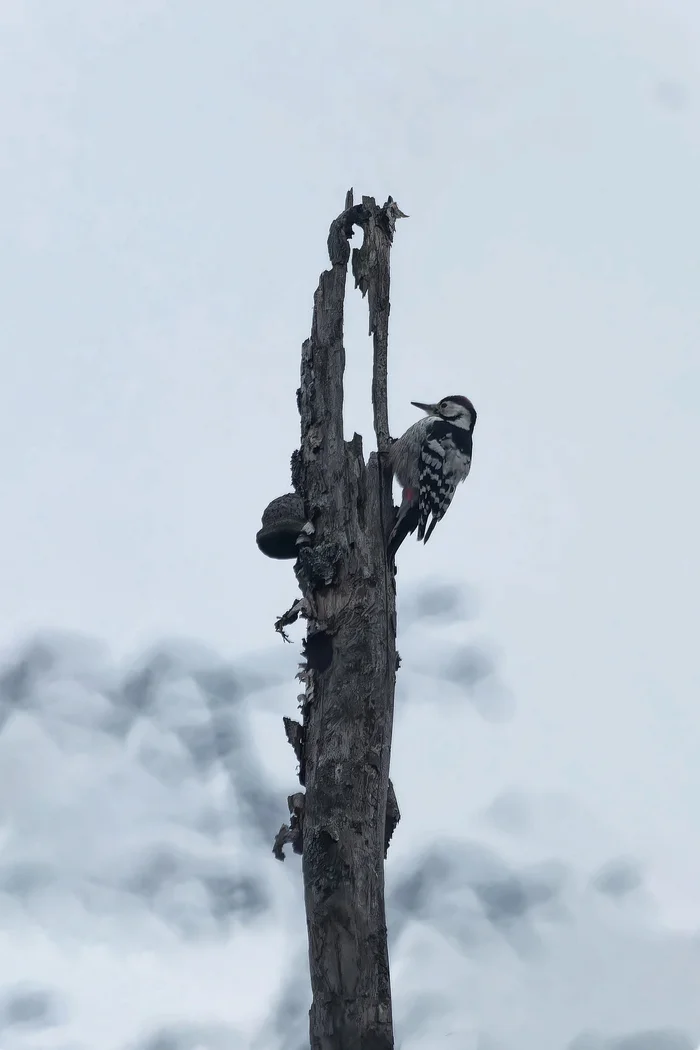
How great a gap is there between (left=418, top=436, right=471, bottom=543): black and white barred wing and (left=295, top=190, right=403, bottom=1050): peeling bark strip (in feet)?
4.45

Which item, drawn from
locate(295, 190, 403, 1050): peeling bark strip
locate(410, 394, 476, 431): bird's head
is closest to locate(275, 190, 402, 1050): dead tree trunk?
locate(295, 190, 403, 1050): peeling bark strip

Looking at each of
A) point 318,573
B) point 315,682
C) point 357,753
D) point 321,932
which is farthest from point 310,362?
point 321,932

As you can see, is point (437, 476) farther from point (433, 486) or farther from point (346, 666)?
point (346, 666)

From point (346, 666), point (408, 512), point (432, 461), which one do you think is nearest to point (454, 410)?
point (432, 461)

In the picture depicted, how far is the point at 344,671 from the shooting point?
442cm

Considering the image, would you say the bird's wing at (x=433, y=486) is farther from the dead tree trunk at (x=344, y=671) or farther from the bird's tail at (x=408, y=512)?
the dead tree trunk at (x=344, y=671)

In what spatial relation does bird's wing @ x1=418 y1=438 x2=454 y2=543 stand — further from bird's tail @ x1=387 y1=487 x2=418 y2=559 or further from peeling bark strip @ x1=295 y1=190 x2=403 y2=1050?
peeling bark strip @ x1=295 y1=190 x2=403 y2=1050

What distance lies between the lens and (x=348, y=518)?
4883 millimetres

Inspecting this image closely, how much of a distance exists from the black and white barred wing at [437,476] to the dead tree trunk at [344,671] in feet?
4.44

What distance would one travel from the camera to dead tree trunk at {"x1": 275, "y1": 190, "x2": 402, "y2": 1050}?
3.72m

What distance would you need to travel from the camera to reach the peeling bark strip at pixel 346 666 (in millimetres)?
3719

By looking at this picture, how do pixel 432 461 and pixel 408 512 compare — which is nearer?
pixel 408 512

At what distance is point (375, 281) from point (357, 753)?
257cm

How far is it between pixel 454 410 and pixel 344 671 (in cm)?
432
